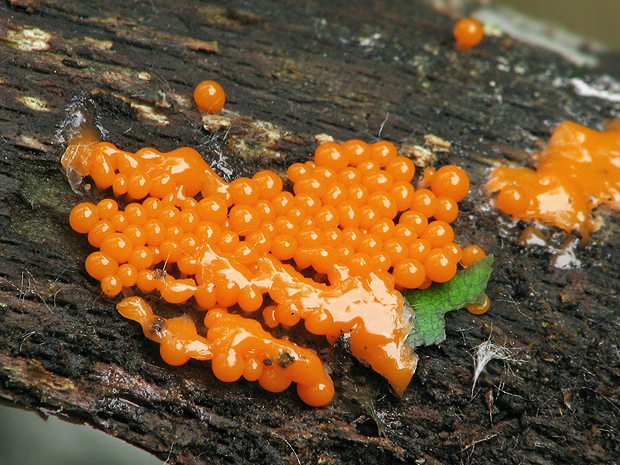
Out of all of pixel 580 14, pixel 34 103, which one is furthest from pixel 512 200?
pixel 580 14

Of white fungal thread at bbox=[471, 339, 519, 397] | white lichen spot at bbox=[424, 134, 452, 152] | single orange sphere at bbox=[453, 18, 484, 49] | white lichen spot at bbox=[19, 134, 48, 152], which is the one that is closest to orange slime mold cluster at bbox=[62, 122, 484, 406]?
white lichen spot at bbox=[19, 134, 48, 152]

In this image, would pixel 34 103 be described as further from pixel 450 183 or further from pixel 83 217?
pixel 450 183

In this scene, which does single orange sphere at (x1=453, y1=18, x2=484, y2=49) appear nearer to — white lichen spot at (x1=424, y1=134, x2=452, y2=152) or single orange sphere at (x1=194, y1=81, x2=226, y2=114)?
white lichen spot at (x1=424, y1=134, x2=452, y2=152)

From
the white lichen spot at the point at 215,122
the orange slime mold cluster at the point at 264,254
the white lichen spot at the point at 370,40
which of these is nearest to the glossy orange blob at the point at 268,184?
the orange slime mold cluster at the point at 264,254

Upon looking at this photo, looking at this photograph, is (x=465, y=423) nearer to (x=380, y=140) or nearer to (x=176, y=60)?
(x=380, y=140)

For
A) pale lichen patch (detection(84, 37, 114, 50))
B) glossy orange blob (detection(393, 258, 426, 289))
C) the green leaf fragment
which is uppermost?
pale lichen patch (detection(84, 37, 114, 50))
